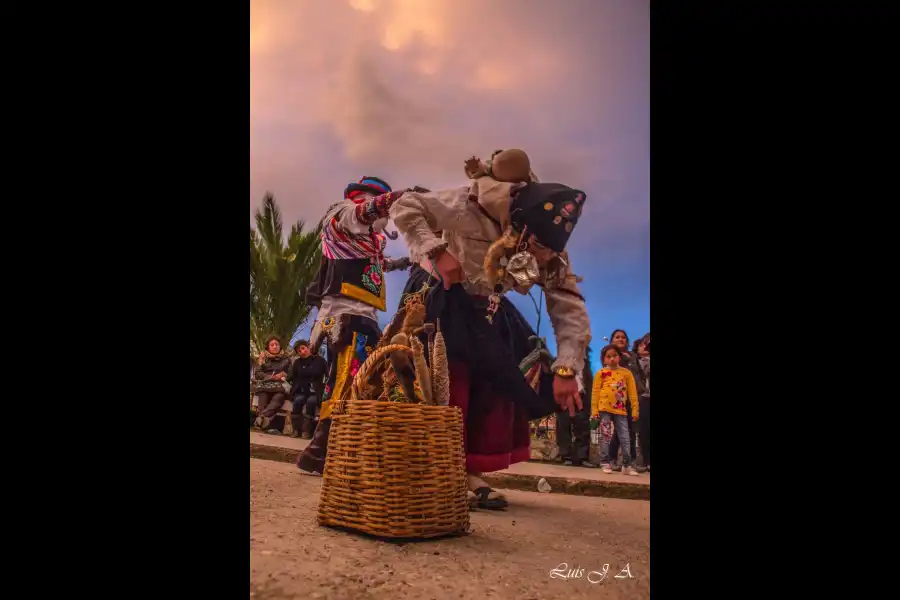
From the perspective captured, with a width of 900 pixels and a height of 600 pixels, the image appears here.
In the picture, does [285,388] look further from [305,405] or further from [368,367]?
[368,367]

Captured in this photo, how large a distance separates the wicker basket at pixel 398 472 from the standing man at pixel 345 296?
→ 41 cm

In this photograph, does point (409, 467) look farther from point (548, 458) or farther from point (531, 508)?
point (548, 458)

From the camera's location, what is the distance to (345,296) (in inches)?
85.1

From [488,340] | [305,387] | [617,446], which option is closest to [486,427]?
[488,340]

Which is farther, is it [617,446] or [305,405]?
[305,405]

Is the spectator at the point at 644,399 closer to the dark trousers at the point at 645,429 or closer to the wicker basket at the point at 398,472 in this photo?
the dark trousers at the point at 645,429

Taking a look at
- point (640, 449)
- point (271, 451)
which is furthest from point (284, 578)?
point (640, 449)

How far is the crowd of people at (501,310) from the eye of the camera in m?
1.79

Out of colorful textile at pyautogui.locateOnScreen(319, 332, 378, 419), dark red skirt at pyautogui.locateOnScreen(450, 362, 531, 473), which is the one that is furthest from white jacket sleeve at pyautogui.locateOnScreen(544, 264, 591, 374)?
colorful textile at pyautogui.locateOnScreen(319, 332, 378, 419)

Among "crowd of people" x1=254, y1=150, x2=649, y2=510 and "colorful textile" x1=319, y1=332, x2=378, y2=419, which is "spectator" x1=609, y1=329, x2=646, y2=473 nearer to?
"crowd of people" x1=254, y1=150, x2=649, y2=510

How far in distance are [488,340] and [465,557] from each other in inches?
24.8

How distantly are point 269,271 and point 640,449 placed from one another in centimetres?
131

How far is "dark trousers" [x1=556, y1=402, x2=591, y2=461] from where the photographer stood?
191cm
